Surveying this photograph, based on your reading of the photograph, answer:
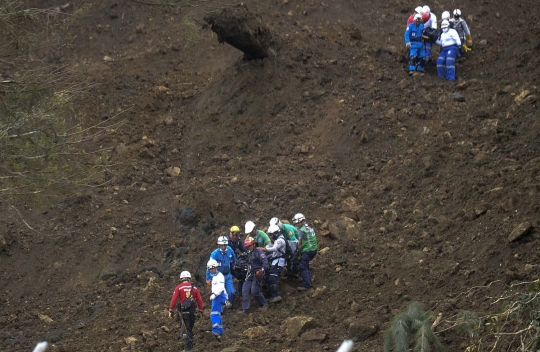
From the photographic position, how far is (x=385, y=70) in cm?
2269

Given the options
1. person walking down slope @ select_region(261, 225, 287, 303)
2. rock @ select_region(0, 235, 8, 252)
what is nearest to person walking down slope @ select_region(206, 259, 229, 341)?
person walking down slope @ select_region(261, 225, 287, 303)

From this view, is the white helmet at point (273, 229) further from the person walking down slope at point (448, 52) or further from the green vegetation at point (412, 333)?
the person walking down slope at point (448, 52)

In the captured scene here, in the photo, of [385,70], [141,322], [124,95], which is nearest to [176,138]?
[124,95]

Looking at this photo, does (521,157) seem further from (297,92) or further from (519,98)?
(297,92)

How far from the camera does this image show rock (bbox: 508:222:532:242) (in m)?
12.8

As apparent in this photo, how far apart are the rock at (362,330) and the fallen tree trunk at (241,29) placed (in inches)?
428

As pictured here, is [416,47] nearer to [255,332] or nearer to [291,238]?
[291,238]

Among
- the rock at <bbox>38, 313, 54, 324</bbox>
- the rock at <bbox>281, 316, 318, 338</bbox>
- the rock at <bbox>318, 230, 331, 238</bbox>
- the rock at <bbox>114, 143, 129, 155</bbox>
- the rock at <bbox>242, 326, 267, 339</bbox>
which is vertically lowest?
the rock at <bbox>38, 313, 54, 324</bbox>

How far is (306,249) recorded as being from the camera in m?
15.0

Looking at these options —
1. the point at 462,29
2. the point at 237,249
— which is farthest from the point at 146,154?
the point at 462,29

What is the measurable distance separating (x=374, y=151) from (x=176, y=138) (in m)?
5.72

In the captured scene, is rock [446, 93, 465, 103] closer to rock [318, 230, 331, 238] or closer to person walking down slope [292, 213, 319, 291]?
rock [318, 230, 331, 238]

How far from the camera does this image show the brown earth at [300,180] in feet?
46.4

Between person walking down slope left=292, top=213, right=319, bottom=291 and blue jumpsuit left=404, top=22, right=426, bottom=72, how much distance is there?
8563mm
